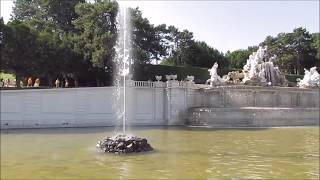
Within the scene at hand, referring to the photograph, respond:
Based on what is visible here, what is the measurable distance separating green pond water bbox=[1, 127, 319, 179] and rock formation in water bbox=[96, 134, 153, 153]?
47cm

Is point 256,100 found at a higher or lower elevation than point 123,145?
higher

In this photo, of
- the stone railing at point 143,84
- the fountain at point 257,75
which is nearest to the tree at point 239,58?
the fountain at point 257,75

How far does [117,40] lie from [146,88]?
18.6 feet

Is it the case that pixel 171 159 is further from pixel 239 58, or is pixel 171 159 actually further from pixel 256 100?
pixel 239 58

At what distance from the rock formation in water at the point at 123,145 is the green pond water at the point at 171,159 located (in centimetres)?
47

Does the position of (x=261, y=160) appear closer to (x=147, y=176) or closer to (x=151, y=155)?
(x=151, y=155)

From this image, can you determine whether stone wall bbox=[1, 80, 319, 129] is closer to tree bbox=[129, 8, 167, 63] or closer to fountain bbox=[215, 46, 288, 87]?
fountain bbox=[215, 46, 288, 87]

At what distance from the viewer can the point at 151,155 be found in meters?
17.8

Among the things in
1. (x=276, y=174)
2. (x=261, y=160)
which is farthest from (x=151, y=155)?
(x=276, y=174)

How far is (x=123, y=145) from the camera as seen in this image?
59.4ft

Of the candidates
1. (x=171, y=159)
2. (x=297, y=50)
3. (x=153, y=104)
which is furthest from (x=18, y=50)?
(x=297, y=50)

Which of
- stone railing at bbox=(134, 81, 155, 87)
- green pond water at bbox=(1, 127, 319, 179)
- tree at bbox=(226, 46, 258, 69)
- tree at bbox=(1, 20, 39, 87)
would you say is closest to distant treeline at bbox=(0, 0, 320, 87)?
tree at bbox=(1, 20, 39, 87)

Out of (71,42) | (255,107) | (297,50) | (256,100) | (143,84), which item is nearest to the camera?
(143,84)

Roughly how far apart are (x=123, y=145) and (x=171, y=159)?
2195 millimetres
